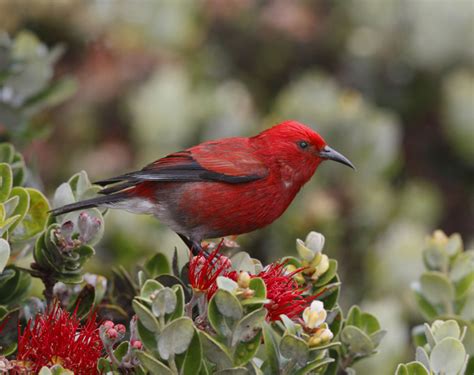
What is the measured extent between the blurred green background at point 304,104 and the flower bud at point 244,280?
2.56 metres

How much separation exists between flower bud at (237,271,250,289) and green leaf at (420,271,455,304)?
1.08m

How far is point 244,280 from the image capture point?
2.20 meters

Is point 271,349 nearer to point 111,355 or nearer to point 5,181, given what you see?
point 111,355

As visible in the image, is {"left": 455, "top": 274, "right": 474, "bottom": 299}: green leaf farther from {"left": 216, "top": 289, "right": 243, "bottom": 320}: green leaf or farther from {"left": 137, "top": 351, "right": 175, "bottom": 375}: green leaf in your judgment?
{"left": 137, "top": 351, "right": 175, "bottom": 375}: green leaf

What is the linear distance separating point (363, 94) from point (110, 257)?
11.5ft

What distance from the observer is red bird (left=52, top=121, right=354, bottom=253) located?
3.55 meters

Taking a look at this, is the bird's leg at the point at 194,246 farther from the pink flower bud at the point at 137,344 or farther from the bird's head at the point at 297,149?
the pink flower bud at the point at 137,344

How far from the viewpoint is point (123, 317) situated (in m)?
2.84

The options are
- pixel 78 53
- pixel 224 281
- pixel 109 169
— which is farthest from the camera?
pixel 78 53

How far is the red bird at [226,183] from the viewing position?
11.6 feet

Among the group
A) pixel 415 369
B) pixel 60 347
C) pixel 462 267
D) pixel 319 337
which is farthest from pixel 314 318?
pixel 462 267

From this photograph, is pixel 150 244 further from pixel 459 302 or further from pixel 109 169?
pixel 459 302

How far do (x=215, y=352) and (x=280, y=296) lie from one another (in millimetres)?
335

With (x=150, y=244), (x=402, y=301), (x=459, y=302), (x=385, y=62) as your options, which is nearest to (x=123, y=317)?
(x=459, y=302)
